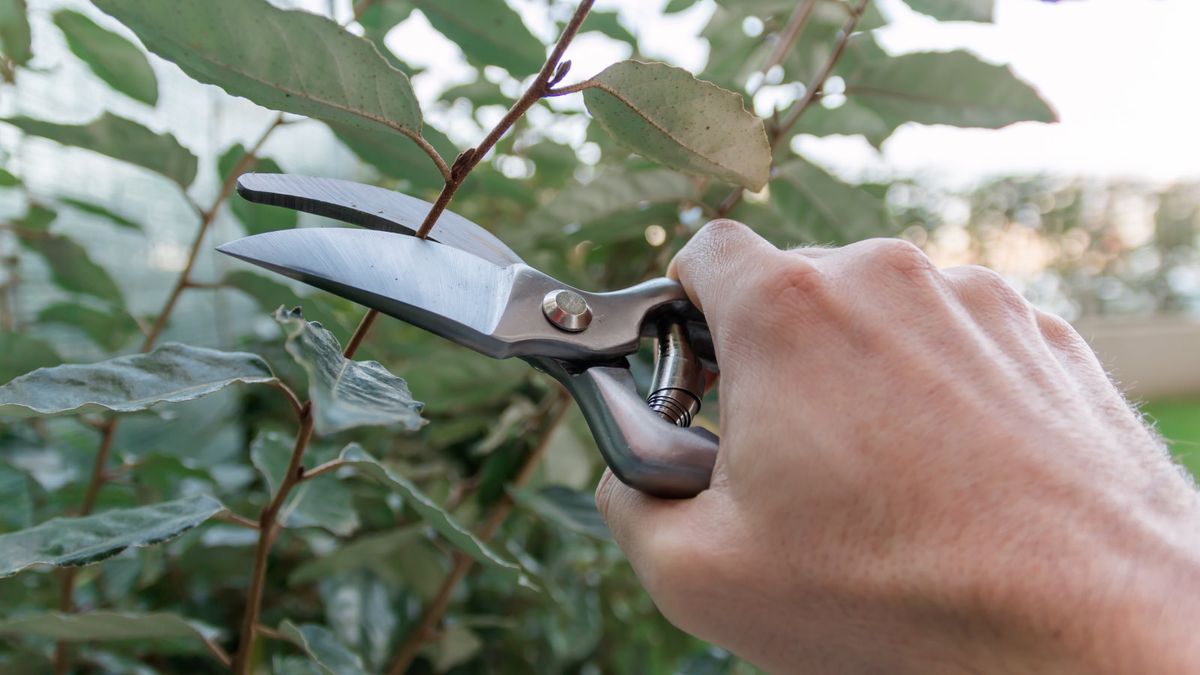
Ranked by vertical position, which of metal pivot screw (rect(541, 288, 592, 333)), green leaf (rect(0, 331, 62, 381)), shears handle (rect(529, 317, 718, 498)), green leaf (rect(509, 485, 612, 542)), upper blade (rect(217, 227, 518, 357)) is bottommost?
green leaf (rect(509, 485, 612, 542))

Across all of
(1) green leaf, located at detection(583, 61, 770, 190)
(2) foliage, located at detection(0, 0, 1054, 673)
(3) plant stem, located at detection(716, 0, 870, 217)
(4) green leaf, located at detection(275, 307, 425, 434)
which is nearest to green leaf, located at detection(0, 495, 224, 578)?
(2) foliage, located at detection(0, 0, 1054, 673)

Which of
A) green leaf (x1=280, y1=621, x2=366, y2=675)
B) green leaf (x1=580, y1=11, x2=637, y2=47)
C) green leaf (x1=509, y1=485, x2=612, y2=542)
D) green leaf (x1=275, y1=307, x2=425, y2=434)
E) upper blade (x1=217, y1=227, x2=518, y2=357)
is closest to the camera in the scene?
green leaf (x1=275, y1=307, x2=425, y2=434)

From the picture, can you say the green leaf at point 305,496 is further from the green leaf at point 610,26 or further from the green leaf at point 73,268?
the green leaf at point 610,26

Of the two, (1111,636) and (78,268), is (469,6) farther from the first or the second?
(1111,636)

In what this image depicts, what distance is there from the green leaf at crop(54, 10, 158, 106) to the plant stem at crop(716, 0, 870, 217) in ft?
1.43

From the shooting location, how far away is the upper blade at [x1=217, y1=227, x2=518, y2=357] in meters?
0.32

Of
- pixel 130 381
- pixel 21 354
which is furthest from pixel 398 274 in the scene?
pixel 21 354

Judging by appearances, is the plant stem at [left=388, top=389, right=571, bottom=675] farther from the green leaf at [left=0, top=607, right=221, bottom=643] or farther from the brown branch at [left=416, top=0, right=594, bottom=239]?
the brown branch at [left=416, top=0, right=594, bottom=239]

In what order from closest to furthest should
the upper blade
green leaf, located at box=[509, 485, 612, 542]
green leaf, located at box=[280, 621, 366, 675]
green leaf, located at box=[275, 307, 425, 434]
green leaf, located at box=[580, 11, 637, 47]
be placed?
green leaf, located at box=[275, 307, 425, 434]
the upper blade
green leaf, located at box=[280, 621, 366, 675]
green leaf, located at box=[509, 485, 612, 542]
green leaf, located at box=[580, 11, 637, 47]

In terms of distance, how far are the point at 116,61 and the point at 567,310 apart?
42cm

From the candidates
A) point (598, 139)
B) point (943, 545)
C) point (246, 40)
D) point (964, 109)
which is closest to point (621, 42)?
point (598, 139)

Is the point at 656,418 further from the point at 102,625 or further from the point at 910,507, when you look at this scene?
the point at 102,625

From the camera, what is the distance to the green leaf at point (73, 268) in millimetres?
601

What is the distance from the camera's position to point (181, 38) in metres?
0.32
